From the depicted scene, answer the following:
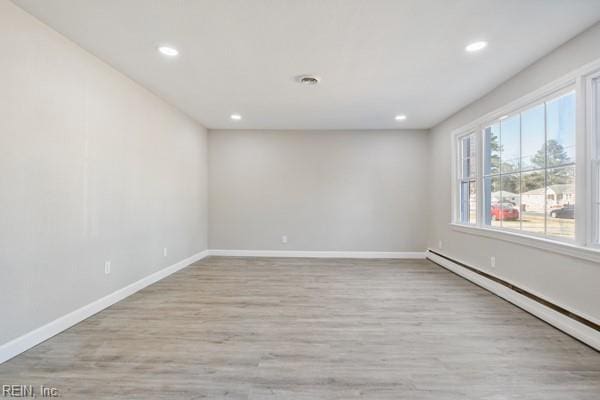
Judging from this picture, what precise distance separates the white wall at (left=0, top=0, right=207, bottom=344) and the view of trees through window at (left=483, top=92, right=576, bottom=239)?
4.50 m

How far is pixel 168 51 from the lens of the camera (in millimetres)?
2688

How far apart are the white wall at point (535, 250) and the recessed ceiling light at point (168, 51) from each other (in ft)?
11.6

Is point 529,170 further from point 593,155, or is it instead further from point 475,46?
point 475,46

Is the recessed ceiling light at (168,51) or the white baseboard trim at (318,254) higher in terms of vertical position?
the recessed ceiling light at (168,51)

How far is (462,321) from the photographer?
9.00ft

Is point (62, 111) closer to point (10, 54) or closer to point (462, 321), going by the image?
point (10, 54)

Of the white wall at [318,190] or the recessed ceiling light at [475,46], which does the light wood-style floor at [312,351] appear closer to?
the white wall at [318,190]

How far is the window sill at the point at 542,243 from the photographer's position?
2.32 m

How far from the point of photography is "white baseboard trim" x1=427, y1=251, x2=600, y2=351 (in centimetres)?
227

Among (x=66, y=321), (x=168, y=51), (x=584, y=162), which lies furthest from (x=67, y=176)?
(x=584, y=162)

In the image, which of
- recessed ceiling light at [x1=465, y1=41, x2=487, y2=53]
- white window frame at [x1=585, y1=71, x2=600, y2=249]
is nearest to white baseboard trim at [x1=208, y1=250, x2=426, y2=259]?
white window frame at [x1=585, y1=71, x2=600, y2=249]

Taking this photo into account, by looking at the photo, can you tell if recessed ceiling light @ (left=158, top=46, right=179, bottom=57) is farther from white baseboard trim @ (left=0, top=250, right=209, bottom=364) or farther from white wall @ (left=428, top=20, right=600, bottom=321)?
white wall @ (left=428, top=20, right=600, bottom=321)

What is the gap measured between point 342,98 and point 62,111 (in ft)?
10.1

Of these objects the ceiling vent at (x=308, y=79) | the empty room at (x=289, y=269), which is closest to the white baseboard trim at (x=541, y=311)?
the empty room at (x=289, y=269)
